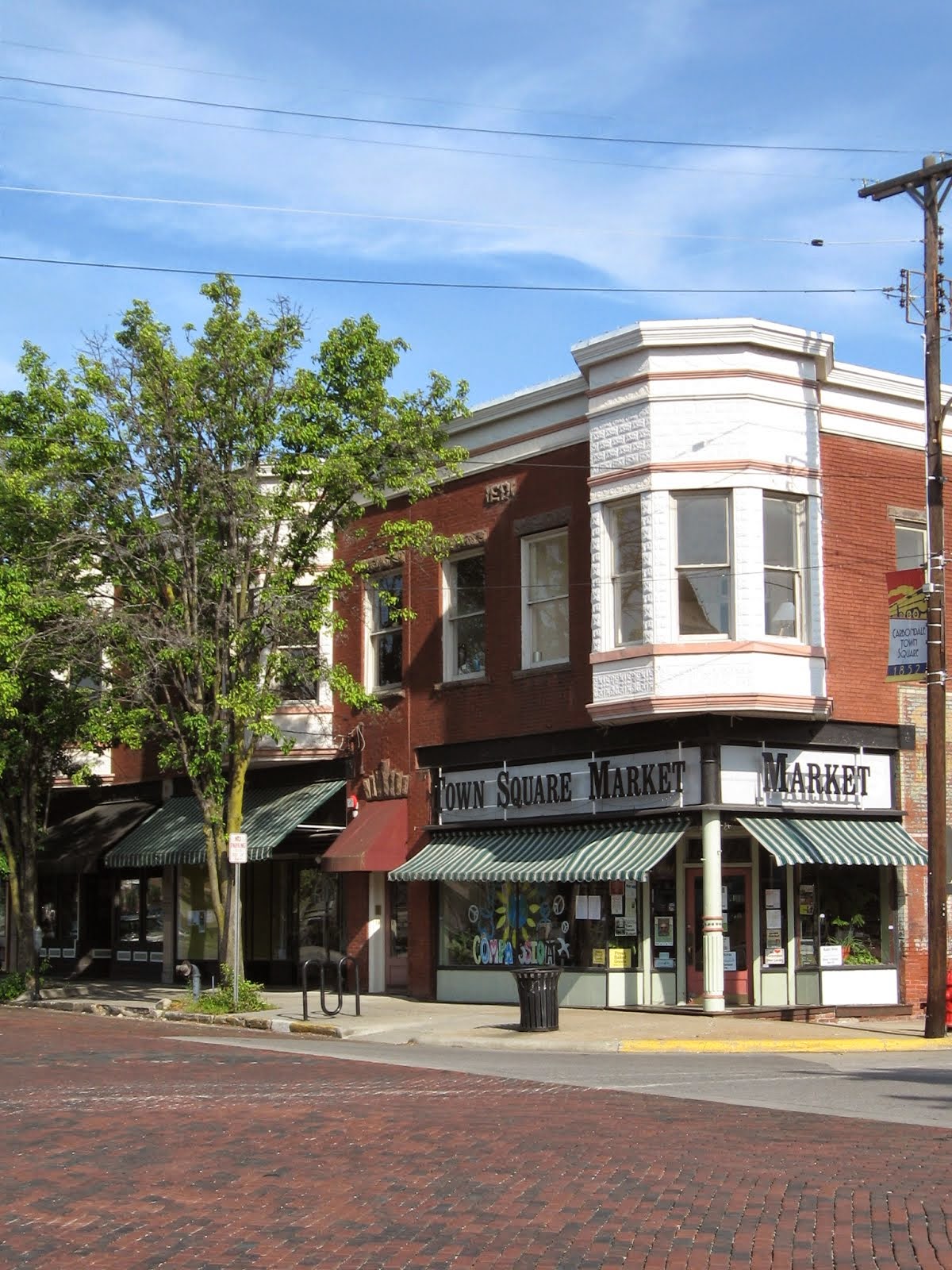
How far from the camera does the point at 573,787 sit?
Result: 24750 mm

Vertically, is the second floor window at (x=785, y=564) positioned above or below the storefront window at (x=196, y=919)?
above

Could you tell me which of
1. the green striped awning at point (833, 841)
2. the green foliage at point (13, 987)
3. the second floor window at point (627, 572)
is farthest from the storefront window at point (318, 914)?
the green striped awning at point (833, 841)

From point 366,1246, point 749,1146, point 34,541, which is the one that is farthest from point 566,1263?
point 34,541

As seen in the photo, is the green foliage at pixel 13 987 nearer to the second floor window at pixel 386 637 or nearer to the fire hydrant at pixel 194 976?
the fire hydrant at pixel 194 976

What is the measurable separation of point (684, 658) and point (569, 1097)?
9.48 metres

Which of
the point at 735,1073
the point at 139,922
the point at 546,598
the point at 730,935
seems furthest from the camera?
the point at 139,922

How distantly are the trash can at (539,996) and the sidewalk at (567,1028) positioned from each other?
0.19 metres

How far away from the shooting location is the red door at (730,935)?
23.3 meters

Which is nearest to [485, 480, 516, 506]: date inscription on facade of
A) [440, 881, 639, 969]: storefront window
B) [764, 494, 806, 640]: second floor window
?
[764, 494, 806, 640]: second floor window

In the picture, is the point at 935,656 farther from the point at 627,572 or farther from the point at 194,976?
the point at 194,976

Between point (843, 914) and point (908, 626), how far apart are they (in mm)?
5254

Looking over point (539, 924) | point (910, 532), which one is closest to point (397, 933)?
point (539, 924)

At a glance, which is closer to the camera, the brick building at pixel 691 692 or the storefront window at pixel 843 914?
the brick building at pixel 691 692

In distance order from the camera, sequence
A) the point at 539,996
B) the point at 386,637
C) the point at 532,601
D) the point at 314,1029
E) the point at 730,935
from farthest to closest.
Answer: the point at 386,637
the point at 532,601
the point at 730,935
the point at 314,1029
the point at 539,996
